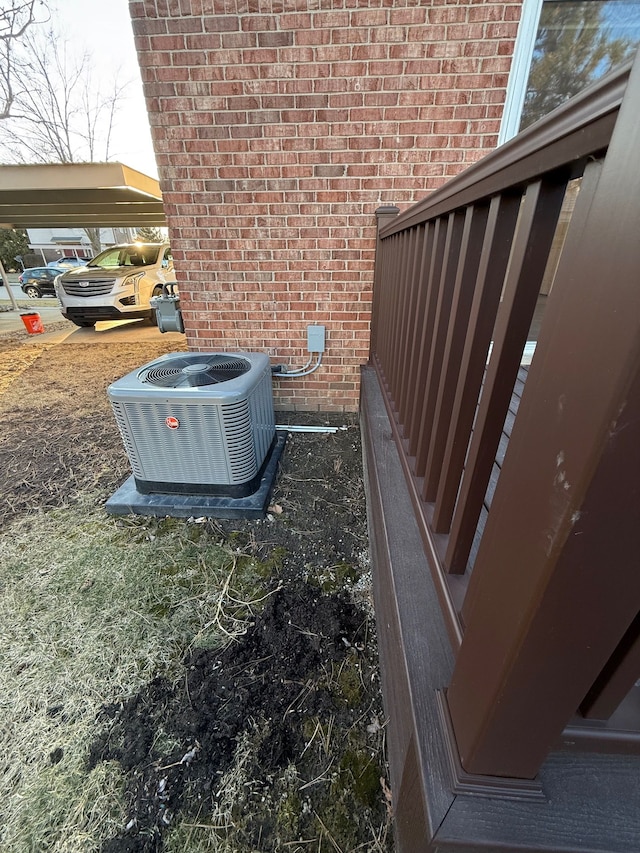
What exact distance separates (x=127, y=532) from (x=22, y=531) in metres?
0.60

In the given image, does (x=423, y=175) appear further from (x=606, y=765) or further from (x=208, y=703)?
(x=208, y=703)

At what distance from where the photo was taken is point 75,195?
5.43 meters

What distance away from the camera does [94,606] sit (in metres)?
1.64

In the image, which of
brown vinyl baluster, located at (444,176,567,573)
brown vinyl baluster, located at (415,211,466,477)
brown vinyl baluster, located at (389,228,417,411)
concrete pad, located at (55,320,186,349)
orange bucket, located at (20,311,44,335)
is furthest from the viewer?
orange bucket, located at (20,311,44,335)

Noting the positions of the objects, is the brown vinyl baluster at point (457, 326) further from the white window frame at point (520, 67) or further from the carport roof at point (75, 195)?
the carport roof at point (75, 195)

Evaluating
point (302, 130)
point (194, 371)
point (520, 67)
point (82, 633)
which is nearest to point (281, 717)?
point (82, 633)

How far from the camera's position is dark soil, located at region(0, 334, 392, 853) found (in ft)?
3.36

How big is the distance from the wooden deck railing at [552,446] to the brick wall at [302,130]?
2.06 m

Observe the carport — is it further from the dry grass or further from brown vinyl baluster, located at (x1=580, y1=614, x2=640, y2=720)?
brown vinyl baluster, located at (x1=580, y1=614, x2=640, y2=720)

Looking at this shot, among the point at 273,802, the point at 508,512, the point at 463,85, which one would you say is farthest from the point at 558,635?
the point at 463,85

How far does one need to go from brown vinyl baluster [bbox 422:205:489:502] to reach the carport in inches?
199

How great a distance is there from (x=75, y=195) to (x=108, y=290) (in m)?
1.73

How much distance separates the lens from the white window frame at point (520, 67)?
2.13 meters

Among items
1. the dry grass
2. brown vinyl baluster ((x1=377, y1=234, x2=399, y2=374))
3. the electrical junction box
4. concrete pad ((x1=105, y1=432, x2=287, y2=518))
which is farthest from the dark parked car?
brown vinyl baluster ((x1=377, y1=234, x2=399, y2=374))
